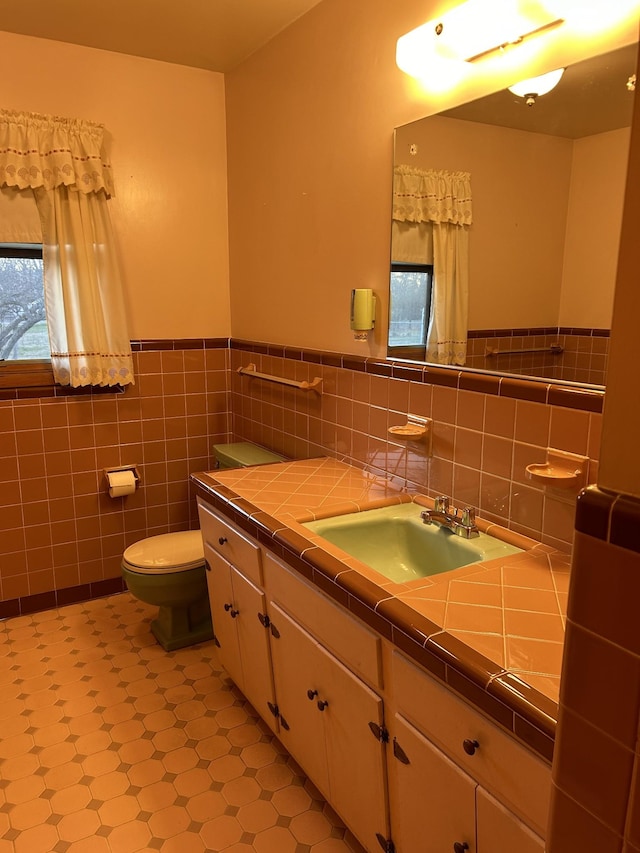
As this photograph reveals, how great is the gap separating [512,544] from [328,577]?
1.70ft

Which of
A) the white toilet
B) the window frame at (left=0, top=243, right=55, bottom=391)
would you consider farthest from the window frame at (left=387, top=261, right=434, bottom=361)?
the window frame at (left=0, top=243, right=55, bottom=391)

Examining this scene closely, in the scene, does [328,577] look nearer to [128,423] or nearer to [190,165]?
[128,423]

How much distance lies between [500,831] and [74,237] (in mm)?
2690

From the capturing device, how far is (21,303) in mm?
2877

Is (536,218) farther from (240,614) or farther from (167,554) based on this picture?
(167,554)

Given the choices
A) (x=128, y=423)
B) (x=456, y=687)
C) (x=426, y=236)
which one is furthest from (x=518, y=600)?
(x=128, y=423)

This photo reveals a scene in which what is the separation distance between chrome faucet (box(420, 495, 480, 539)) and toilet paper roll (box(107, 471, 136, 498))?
5.71 feet

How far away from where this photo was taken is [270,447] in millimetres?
2998

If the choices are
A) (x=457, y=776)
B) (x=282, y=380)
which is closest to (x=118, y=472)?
(x=282, y=380)

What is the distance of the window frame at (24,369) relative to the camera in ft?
9.23

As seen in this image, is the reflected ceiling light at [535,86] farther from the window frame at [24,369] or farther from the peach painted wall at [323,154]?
the window frame at [24,369]

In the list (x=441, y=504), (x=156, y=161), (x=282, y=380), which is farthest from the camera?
(x=156, y=161)

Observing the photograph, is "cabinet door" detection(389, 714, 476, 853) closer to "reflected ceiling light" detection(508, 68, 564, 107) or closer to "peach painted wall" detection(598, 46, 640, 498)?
"peach painted wall" detection(598, 46, 640, 498)

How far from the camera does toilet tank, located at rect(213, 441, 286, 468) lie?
2.80m
